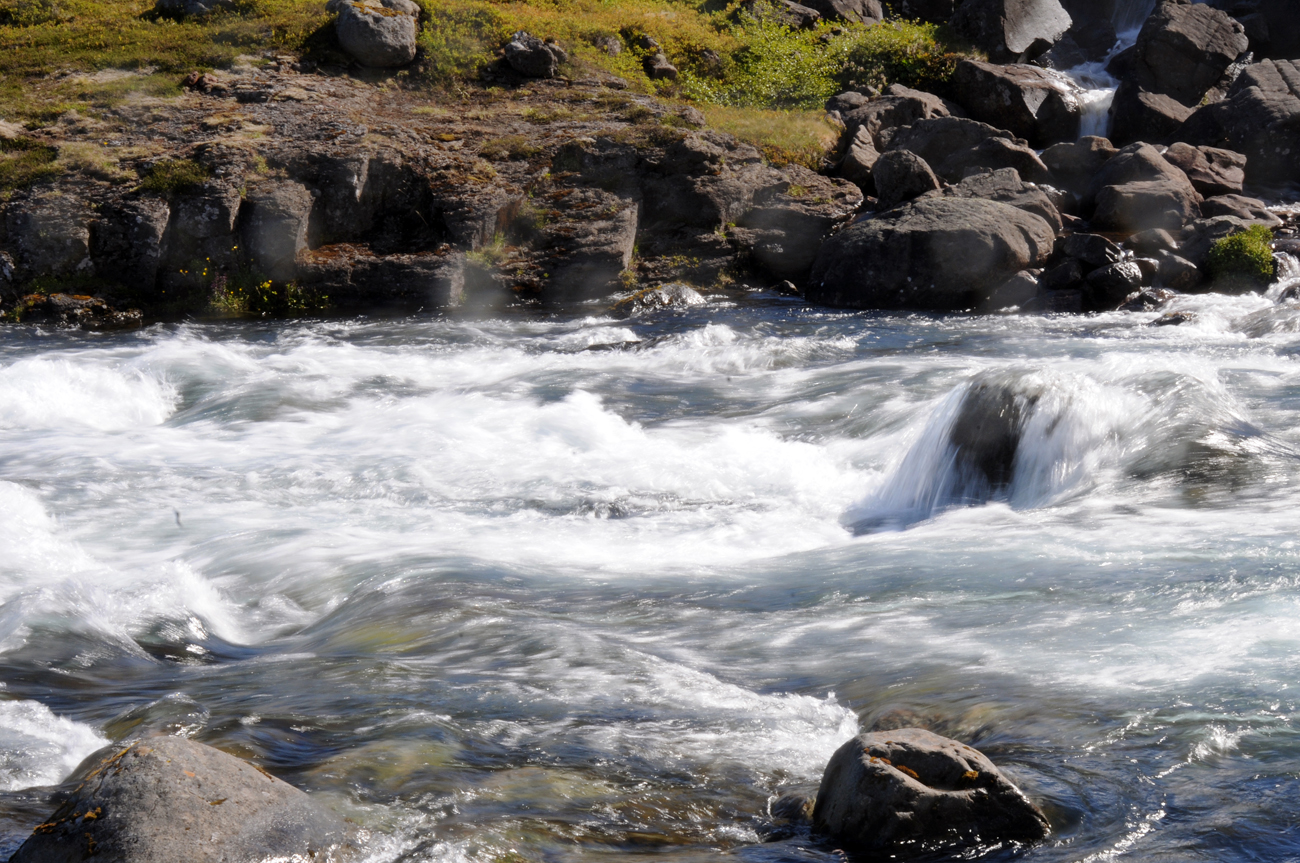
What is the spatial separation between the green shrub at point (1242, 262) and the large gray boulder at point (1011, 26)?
1240 centimetres

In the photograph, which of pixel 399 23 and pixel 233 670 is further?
pixel 399 23

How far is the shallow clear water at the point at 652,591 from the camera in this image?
3717 mm

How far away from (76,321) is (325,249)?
153 inches

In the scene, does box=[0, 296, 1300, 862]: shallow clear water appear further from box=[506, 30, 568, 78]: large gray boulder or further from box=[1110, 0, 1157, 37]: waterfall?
box=[1110, 0, 1157, 37]: waterfall

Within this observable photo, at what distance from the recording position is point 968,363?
11789 mm

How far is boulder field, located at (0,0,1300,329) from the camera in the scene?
52.0 ft

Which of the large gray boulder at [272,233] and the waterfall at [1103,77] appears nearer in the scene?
the large gray boulder at [272,233]

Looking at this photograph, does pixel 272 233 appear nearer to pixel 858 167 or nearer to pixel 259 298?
pixel 259 298

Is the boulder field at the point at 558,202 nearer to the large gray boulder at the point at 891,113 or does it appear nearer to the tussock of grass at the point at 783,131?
the large gray boulder at the point at 891,113

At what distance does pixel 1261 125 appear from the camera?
20.0 meters

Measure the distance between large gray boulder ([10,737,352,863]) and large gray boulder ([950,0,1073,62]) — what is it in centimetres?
2672

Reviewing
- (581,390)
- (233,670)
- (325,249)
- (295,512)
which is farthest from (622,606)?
(325,249)

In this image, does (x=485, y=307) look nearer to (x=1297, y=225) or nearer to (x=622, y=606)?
(x=622, y=606)

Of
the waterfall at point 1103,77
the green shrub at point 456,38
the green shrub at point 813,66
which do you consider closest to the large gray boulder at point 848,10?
the green shrub at point 813,66
